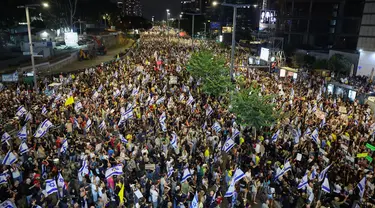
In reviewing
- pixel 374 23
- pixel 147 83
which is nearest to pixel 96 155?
pixel 147 83

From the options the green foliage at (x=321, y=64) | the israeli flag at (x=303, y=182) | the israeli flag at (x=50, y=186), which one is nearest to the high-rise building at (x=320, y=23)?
the green foliage at (x=321, y=64)

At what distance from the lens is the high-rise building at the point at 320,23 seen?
5988 cm

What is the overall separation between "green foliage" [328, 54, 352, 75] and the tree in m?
17.1

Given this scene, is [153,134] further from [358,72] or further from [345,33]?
[345,33]

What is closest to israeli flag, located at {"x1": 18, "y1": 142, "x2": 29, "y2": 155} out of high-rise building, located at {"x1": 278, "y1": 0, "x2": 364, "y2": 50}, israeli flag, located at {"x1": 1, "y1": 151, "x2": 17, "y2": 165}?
israeli flag, located at {"x1": 1, "y1": 151, "x2": 17, "y2": 165}

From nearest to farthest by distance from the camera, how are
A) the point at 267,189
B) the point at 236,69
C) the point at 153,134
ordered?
the point at 267,189
the point at 153,134
the point at 236,69

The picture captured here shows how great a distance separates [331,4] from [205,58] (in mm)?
44706

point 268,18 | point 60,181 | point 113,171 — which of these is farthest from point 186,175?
point 268,18

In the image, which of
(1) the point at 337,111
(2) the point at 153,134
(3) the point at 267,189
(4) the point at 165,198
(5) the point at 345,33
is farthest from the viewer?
(5) the point at 345,33

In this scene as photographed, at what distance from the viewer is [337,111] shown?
21562 millimetres

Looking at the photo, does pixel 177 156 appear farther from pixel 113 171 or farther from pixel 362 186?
pixel 362 186

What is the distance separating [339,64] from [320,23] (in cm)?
2834

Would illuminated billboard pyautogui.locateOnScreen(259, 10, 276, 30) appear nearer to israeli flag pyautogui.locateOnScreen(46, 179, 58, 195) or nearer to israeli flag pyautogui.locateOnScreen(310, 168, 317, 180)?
israeli flag pyautogui.locateOnScreen(310, 168, 317, 180)

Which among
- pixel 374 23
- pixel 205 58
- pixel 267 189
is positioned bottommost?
pixel 267 189
